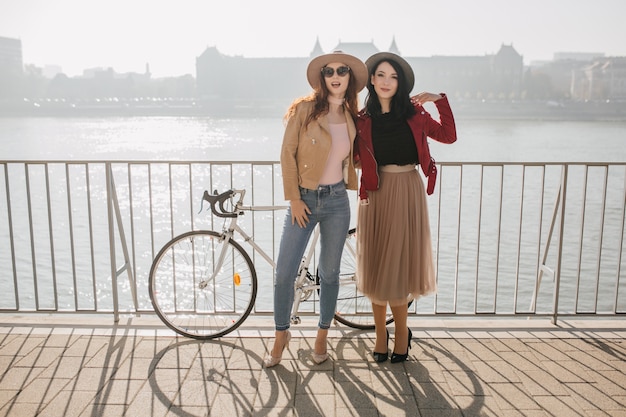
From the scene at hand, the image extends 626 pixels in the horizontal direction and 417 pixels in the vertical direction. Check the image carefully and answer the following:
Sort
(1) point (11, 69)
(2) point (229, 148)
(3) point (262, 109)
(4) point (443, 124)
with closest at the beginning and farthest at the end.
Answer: (4) point (443, 124) < (2) point (229, 148) < (3) point (262, 109) < (1) point (11, 69)

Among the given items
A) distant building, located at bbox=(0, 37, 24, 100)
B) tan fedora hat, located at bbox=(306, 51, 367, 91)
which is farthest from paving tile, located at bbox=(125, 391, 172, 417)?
distant building, located at bbox=(0, 37, 24, 100)

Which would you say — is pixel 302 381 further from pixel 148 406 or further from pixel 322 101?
pixel 322 101

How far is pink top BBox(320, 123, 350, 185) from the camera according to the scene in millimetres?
2723

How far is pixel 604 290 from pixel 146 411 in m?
10.8

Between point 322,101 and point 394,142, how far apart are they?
0.38 meters

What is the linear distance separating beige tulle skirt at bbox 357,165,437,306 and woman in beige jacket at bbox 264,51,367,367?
0.13 meters

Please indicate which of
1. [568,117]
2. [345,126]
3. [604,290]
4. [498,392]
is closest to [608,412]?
[498,392]

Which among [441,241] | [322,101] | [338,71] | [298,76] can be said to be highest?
[298,76]

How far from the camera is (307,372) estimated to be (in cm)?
287

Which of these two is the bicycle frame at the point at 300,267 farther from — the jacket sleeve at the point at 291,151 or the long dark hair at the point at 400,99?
the long dark hair at the point at 400,99

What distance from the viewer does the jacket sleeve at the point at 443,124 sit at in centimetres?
286

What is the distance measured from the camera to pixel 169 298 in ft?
32.4

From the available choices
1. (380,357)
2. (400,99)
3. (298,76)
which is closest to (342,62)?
(400,99)

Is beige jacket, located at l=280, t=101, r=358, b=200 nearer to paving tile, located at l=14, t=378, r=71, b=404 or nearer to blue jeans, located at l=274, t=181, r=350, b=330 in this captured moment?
blue jeans, located at l=274, t=181, r=350, b=330
